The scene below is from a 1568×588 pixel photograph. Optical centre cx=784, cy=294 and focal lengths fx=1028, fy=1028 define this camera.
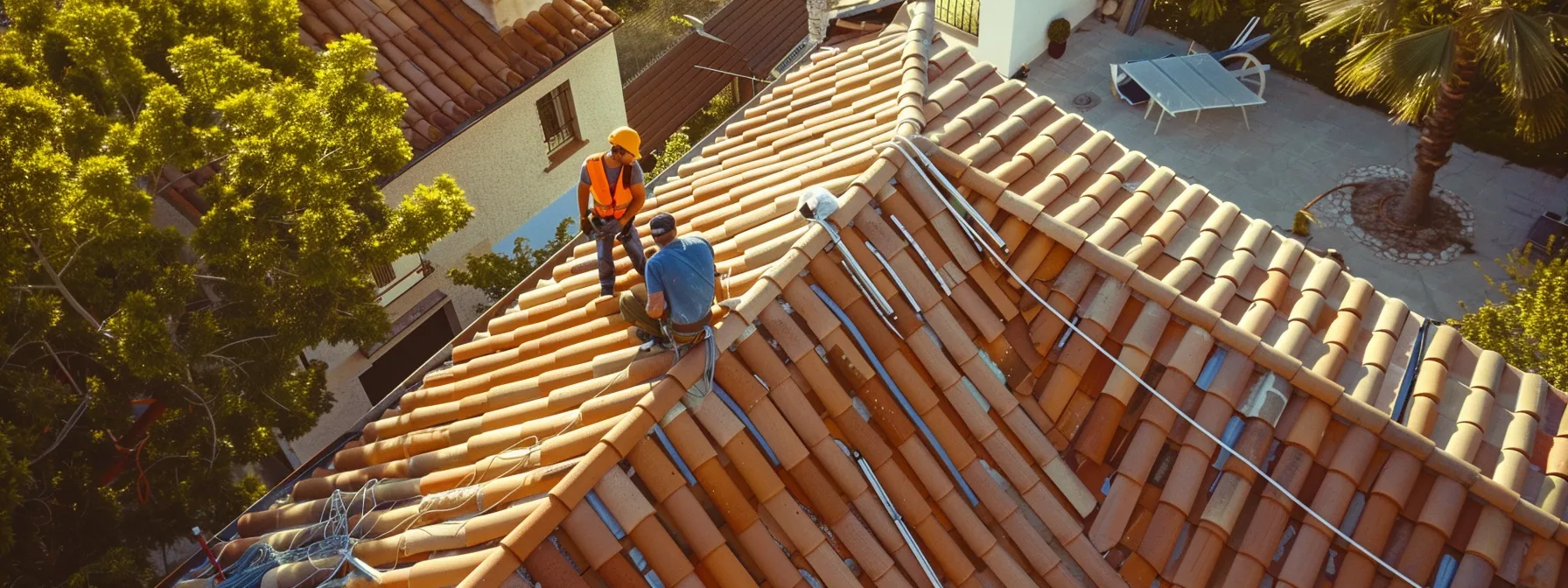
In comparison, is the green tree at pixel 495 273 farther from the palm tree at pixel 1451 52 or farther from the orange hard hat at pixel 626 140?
the palm tree at pixel 1451 52

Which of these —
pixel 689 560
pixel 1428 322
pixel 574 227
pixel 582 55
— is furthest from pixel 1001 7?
pixel 689 560

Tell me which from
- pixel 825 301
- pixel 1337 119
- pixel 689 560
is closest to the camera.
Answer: pixel 689 560

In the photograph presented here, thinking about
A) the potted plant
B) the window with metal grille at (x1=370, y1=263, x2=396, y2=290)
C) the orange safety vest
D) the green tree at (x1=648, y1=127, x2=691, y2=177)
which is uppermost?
the orange safety vest

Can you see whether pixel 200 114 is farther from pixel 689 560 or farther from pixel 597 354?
pixel 689 560

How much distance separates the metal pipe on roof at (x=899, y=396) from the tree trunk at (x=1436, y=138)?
40.6ft

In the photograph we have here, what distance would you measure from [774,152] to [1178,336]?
5.07 m

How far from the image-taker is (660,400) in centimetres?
741

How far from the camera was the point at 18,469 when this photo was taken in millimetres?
10156

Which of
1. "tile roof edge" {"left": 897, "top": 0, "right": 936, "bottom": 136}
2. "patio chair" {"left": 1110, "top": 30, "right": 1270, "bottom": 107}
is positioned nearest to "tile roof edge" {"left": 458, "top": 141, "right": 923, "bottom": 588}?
"tile roof edge" {"left": 897, "top": 0, "right": 936, "bottom": 136}

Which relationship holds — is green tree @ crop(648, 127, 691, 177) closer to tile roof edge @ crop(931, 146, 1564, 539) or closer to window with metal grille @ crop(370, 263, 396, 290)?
window with metal grille @ crop(370, 263, 396, 290)

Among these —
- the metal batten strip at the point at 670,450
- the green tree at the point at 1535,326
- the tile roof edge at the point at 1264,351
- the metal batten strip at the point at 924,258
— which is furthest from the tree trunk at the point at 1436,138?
the metal batten strip at the point at 670,450

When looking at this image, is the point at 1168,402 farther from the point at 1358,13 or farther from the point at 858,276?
the point at 1358,13

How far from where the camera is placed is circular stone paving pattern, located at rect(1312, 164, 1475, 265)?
18.7m

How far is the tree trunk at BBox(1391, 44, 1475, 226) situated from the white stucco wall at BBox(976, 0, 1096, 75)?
26.5ft
